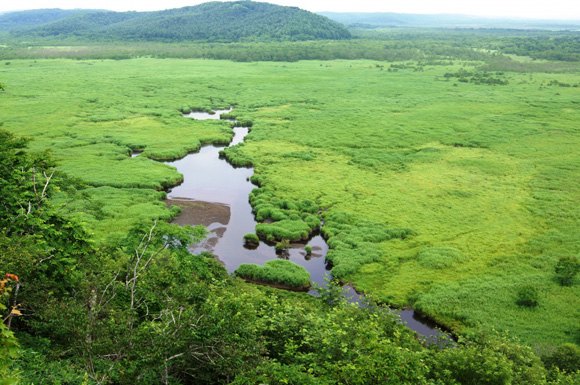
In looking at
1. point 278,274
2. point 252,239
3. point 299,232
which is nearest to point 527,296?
point 278,274

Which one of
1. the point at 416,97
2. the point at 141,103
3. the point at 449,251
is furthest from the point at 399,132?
the point at 141,103

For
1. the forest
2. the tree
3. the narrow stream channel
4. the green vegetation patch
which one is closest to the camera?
the forest

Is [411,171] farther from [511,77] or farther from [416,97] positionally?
[511,77]

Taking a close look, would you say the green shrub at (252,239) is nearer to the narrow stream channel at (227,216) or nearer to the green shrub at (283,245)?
the narrow stream channel at (227,216)

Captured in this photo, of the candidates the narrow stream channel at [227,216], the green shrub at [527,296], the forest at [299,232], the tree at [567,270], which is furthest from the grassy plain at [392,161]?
the narrow stream channel at [227,216]

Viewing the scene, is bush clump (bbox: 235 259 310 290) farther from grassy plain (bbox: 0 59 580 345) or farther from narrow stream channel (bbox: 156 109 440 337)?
grassy plain (bbox: 0 59 580 345)

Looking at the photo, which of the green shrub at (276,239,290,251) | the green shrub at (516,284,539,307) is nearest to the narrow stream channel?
the green shrub at (276,239,290,251)
